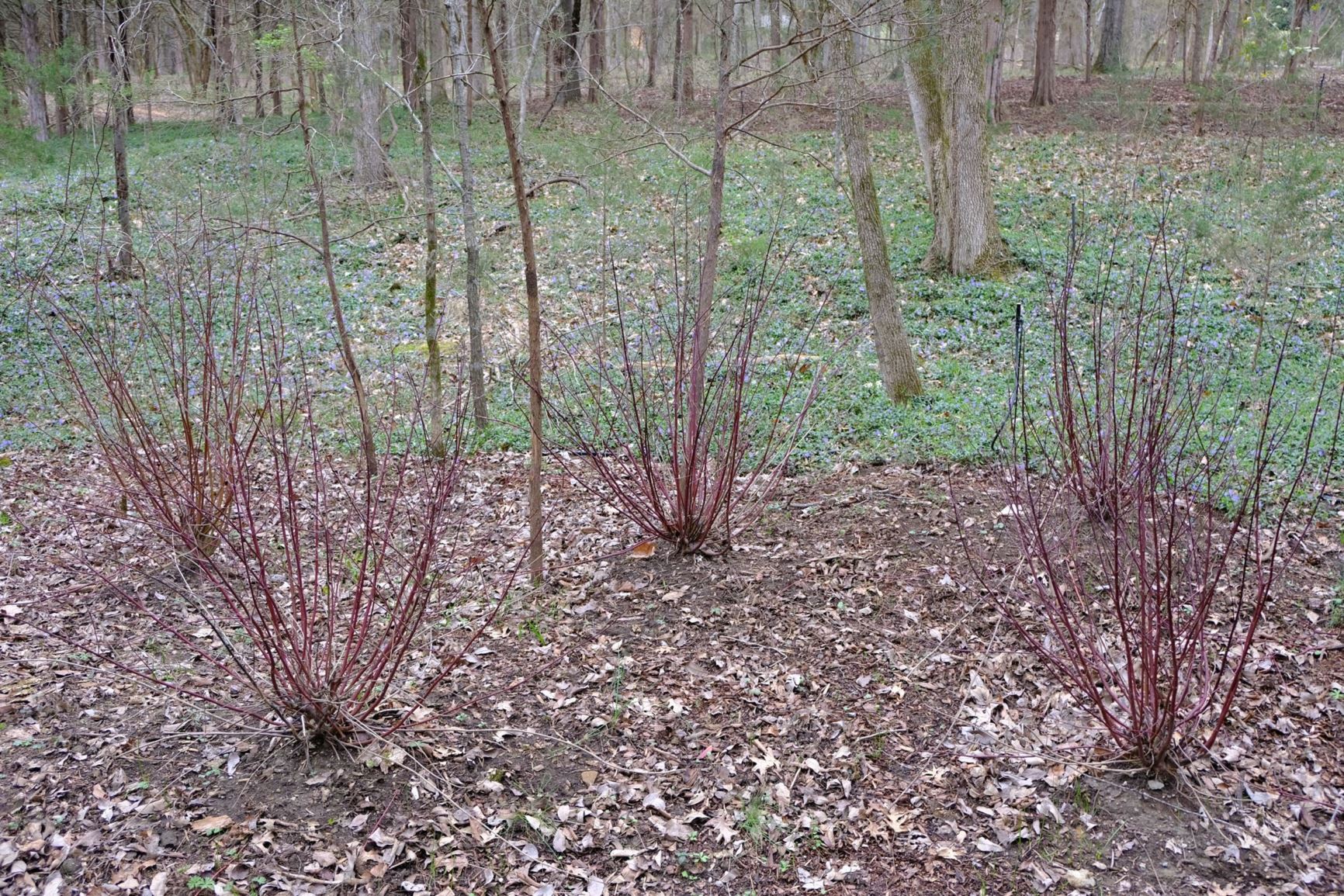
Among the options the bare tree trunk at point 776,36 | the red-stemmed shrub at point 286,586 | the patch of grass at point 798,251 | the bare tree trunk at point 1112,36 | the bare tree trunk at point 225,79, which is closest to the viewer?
the red-stemmed shrub at point 286,586

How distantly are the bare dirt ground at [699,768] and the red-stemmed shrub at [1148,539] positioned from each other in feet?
0.72

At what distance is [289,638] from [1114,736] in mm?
3158

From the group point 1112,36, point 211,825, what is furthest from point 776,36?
point 1112,36

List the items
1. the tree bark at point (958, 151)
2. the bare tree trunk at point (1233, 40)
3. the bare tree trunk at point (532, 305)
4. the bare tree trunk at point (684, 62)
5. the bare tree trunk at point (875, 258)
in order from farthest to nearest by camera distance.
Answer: the bare tree trunk at point (1233, 40), the bare tree trunk at point (684, 62), the tree bark at point (958, 151), the bare tree trunk at point (875, 258), the bare tree trunk at point (532, 305)

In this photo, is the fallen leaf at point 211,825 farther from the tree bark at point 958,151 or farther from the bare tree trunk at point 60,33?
the bare tree trunk at point 60,33

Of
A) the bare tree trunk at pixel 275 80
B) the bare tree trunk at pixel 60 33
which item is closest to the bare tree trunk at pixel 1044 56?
the bare tree trunk at pixel 275 80

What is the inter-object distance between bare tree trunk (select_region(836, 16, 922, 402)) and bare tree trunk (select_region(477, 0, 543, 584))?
10.6 ft

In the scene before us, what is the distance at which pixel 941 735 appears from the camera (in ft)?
14.2

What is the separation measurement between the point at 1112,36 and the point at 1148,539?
69.1 feet

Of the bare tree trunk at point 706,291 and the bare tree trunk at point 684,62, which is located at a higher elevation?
the bare tree trunk at point 684,62

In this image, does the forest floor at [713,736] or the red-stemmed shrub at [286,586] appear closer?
the forest floor at [713,736]

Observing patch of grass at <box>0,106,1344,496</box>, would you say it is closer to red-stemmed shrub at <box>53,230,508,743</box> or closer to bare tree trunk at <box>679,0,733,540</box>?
bare tree trunk at <box>679,0,733,540</box>

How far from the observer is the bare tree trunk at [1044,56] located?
18.7m

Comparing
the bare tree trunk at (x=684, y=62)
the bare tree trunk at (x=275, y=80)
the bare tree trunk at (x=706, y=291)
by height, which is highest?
the bare tree trunk at (x=684, y=62)
